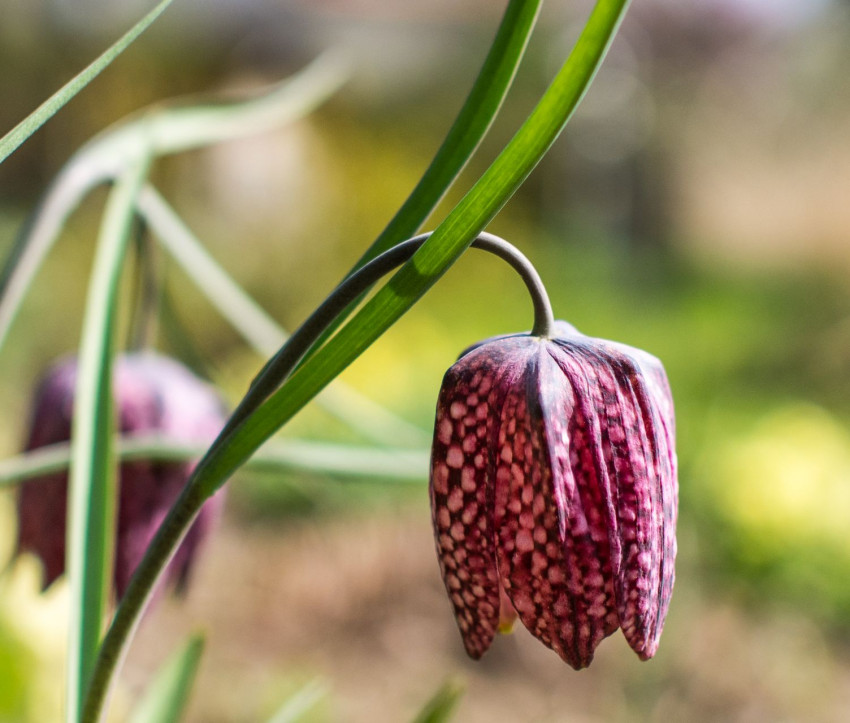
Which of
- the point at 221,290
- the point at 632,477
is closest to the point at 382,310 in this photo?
the point at 632,477

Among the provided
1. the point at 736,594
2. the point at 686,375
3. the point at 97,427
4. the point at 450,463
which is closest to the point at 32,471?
the point at 97,427

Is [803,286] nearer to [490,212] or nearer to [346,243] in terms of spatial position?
[346,243]

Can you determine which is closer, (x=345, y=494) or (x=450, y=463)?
(x=450, y=463)

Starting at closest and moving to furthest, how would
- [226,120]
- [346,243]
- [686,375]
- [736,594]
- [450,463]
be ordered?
1. [450,463]
2. [226,120]
3. [736,594]
4. [686,375]
5. [346,243]

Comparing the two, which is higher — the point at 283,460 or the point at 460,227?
the point at 460,227

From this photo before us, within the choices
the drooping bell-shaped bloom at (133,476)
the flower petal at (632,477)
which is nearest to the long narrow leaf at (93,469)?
the drooping bell-shaped bloom at (133,476)

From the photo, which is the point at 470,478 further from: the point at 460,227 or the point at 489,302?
the point at 489,302

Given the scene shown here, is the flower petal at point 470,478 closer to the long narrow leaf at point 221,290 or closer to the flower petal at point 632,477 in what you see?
the flower petal at point 632,477

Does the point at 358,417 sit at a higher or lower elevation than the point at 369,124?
higher
